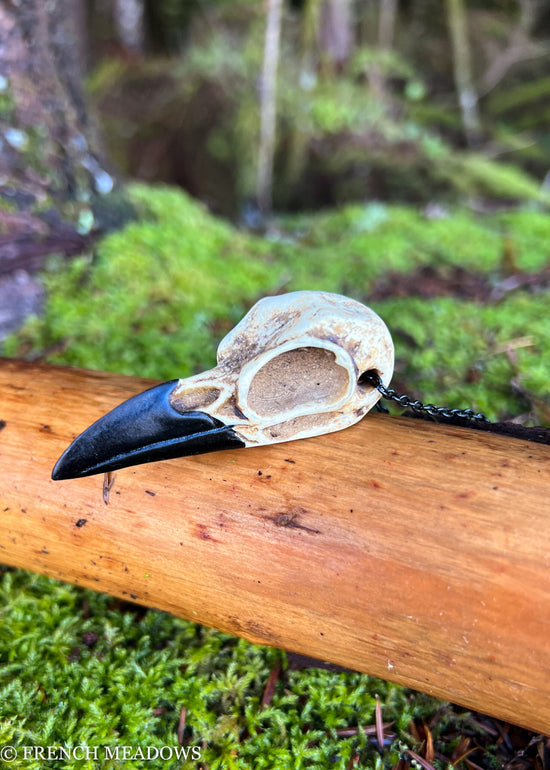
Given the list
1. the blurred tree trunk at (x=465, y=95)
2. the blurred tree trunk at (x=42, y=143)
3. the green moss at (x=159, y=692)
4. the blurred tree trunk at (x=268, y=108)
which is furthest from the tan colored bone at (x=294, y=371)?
the blurred tree trunk at (x=465, y=95)

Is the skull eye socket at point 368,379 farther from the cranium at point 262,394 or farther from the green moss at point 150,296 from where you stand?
the green moss at point 150,296

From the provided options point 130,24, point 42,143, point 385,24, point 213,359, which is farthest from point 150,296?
point 385,24

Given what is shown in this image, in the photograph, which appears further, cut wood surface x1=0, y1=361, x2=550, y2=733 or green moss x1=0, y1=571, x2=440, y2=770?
green moss x1=0, y1=571, x2=440, y2=770

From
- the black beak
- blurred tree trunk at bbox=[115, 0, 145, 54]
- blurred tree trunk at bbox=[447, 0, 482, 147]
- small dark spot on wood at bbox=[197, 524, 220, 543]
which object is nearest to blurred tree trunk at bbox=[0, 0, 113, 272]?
the black beak

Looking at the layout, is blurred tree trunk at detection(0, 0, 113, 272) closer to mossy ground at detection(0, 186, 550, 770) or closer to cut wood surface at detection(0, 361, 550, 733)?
mossy ground at detection(0, 186, 550, 770)

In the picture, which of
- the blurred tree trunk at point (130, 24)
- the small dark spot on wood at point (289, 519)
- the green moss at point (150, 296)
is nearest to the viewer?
the small dark spot on wood at point (289, 519)

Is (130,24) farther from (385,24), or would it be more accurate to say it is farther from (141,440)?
(141,440)

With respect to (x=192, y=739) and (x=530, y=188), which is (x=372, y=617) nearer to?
(x=192, y=739)
